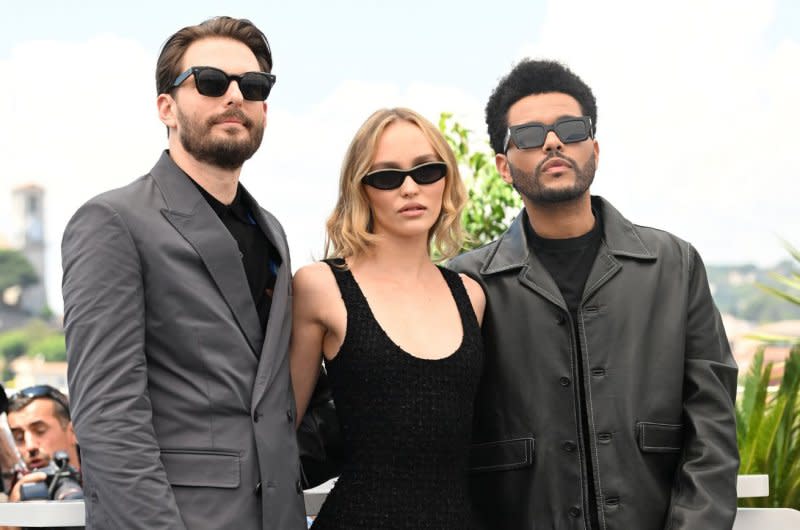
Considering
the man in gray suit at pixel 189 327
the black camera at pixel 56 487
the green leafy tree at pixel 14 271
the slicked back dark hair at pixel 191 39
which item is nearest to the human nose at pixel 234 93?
the man in gray suit at pixel 189 327

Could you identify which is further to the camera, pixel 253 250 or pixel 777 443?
pixel 777 443

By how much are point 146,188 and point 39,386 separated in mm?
3420

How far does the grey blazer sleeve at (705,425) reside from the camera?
11.0 ft

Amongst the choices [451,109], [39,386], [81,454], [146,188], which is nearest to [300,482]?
[81,454]

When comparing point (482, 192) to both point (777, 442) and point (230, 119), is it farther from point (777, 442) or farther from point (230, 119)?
point (230, 119)

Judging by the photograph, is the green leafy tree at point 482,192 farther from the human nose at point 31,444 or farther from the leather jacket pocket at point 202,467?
the leather jacket pocket at point 202,467

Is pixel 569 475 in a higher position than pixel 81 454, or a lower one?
lower

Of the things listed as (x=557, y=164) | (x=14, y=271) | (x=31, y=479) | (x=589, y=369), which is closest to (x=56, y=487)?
(x=31, y=479)

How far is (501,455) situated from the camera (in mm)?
3488

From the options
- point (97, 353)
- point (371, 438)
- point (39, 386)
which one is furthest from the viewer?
point (39, 386)

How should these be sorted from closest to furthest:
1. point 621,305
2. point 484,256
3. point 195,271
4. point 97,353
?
point 97,353 → point 195,271 → point 621,305 → point 484,256

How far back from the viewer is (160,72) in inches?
129

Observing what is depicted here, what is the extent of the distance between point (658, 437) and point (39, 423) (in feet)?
12.1

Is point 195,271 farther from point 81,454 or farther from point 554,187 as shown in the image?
point 554,187
